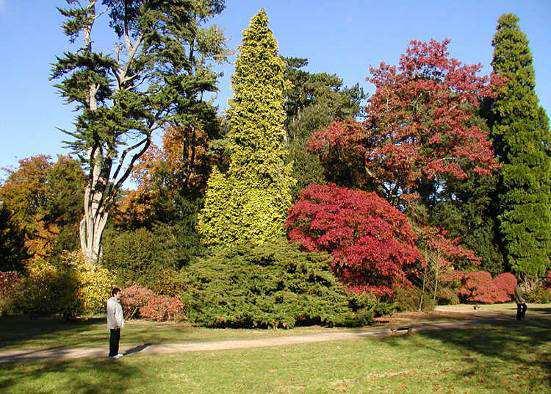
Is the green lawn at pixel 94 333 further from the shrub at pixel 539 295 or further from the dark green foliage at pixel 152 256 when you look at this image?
the shrub at pixel 539 295

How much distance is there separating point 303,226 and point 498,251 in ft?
67.9

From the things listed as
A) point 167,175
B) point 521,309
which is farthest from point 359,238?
point 167,175

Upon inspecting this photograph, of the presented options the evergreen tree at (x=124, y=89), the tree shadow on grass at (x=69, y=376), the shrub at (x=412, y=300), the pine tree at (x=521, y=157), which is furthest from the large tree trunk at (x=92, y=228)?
the pine tree at (x=521, y=157)

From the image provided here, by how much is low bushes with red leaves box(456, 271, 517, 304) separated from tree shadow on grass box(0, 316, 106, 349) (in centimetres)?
2138

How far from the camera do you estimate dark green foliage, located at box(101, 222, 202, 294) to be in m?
22.3

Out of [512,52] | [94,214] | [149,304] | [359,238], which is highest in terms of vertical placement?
[512,52]

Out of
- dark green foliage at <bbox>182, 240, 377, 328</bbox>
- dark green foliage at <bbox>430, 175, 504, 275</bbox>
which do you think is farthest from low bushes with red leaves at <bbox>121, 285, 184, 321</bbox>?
dark green foliage at <bbox>430, 175, 504, 275</bbox>

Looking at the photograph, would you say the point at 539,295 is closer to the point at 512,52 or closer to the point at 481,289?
the point at 481,289

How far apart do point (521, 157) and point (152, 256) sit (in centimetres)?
2541

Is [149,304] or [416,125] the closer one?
[149,304]

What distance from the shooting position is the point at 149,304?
2014cm

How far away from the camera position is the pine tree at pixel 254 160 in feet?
73.6

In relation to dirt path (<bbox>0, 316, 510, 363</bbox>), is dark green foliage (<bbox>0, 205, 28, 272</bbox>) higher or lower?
higher

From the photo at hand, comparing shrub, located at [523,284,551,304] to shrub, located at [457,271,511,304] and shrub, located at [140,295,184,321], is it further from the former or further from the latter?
shrub, located at [140,295,184,321]
